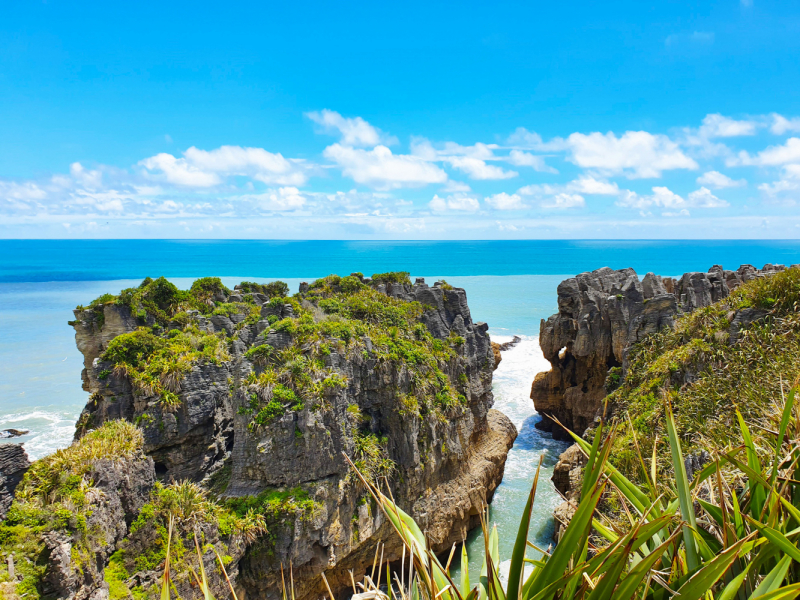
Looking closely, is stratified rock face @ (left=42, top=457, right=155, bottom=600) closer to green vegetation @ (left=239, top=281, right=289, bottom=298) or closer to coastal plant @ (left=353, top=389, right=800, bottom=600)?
coastal plant @ (left=353, top=389, right=800, bottom=600)

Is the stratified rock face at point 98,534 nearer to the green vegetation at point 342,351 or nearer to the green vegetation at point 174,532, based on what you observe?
the green vegetation at point 174,532

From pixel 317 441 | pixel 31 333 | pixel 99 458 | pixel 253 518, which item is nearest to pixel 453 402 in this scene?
pixel 317 441

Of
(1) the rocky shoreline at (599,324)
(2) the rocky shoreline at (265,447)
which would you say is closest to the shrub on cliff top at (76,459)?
(2) the rocky shoreline at (265,447)

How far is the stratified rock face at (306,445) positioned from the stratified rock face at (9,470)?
14.2 ft

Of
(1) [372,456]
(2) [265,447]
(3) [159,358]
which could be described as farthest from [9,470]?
(1) [372,456]

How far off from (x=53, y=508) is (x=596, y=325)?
94.4ft

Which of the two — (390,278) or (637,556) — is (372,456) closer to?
(637,556)

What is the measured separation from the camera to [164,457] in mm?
15188

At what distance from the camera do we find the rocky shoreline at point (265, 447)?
11.9 m

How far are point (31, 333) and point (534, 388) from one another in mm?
57534

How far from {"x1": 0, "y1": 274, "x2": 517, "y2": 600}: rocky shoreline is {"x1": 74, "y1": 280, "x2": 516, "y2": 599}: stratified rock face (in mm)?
51

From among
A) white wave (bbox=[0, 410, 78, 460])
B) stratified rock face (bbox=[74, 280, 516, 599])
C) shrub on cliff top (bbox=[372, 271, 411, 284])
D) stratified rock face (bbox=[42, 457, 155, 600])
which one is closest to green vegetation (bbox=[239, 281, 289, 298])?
shrub on cliff top (bbox=[372, 271, 411, 284])

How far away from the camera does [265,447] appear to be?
1454cm

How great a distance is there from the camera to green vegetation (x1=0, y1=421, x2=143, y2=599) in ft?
30.9
